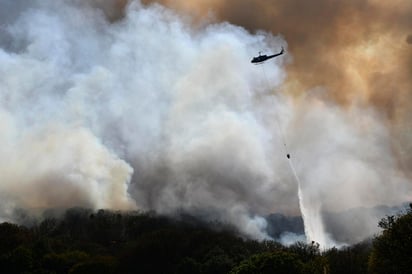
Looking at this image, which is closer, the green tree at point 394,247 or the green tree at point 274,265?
the green tree at point 394,247

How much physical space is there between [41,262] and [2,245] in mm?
31123

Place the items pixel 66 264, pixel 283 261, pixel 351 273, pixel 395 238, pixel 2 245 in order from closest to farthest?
pixel 395 238
pixel 283 261
pixel 351 273
pixel 66 264
pixel 2 245

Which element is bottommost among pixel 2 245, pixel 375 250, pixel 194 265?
pixel 375 250

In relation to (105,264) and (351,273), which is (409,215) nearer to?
(351,273)

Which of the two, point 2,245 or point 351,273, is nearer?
point 351,273

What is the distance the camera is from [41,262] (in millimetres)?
177500

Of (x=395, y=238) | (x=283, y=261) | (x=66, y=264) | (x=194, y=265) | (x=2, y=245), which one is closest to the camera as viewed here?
(x=395, y=238)

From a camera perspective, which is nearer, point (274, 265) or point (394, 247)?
point (394, 247)

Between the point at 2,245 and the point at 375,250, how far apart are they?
6133 inches

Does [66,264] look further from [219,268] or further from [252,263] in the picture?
[252,263]

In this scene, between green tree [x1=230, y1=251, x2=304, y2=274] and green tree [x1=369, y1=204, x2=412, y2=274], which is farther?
green tree [x1=230, y1=251, x2=304, y2=274]

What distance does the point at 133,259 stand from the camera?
652ft

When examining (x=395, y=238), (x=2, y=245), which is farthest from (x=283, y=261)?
(x=2, y=245)

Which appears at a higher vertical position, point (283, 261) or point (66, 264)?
point (66, 264)
